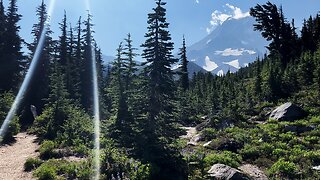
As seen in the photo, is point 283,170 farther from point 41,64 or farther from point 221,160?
point 41,64

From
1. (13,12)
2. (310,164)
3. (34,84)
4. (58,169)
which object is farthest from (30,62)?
(310,164)

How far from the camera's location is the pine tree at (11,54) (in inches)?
1603

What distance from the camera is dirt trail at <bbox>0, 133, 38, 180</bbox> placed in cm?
1751

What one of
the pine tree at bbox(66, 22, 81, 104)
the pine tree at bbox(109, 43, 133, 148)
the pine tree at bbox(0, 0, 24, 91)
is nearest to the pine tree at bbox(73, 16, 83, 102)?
the pine tree at bbox(66, 22, 81, 104)

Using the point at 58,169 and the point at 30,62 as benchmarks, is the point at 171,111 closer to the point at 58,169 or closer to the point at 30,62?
the point at 58,169

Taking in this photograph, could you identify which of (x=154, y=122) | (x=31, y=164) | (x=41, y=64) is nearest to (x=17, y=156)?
(x=31, y=164)

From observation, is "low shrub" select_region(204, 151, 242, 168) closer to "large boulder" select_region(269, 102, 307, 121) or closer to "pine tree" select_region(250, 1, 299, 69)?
"large boulder" select_region(269, 102, 307, 121)

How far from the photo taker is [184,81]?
71.2 m

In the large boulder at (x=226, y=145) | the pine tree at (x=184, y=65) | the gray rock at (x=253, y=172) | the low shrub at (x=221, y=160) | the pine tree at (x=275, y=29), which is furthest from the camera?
the pine tree at (x=184, y=65)

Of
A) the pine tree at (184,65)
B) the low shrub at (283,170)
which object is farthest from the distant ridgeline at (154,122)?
the pine tree at (184,65)

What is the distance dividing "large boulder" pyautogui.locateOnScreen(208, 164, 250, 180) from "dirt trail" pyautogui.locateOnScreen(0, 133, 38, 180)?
8.85 metres

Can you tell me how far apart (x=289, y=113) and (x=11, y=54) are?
1272 inches

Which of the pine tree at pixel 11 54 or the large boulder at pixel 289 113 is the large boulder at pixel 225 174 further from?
the pine tree at pixel 11 54

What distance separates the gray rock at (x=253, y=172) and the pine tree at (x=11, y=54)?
101 feet
